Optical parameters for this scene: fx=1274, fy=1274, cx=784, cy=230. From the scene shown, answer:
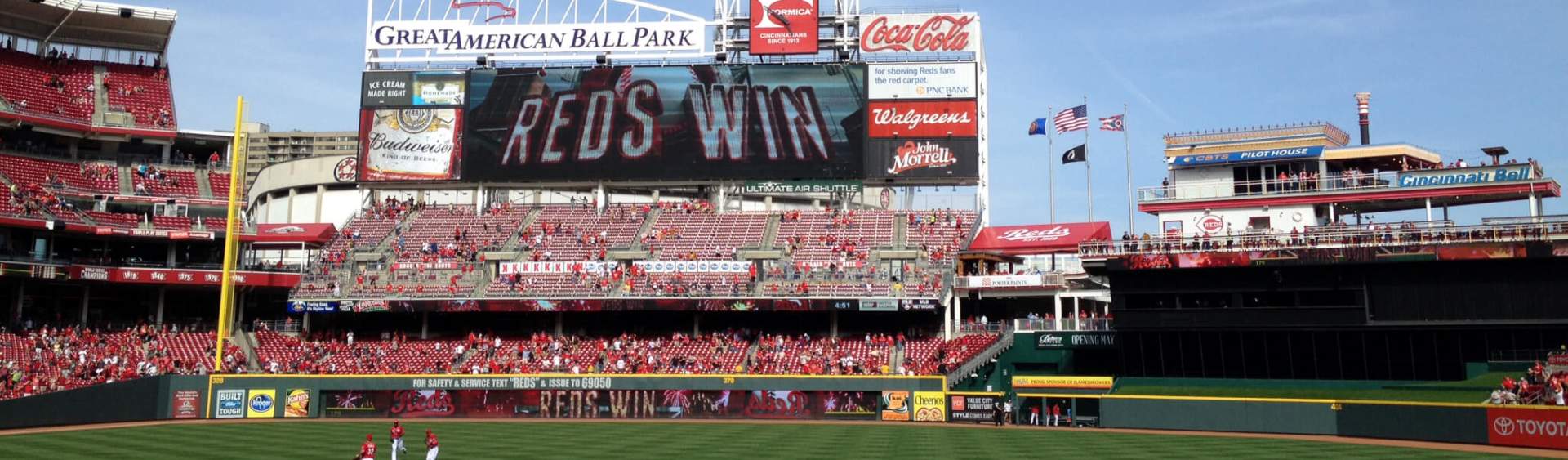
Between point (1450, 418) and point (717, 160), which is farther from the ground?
point (717, 160)

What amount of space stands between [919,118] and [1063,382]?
15.4m

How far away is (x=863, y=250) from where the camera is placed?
177 feet

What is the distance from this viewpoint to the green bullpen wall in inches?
1416

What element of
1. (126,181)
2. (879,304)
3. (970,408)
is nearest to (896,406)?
(970,408)

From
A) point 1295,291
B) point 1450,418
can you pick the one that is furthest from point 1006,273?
point 1450,418

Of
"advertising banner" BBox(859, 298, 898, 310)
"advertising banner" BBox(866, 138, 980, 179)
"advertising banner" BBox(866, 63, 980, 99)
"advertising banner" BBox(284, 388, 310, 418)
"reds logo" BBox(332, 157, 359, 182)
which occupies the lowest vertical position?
"advertising banner" BBox(284, 388, 310, 418)

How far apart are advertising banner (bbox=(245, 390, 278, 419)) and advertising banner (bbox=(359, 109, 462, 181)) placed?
1510 cm

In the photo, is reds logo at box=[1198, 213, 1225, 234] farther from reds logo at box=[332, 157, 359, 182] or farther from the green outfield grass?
reds logo at box=[332, 157, 359, 182]

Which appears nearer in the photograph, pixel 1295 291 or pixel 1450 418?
pixel 1450 418

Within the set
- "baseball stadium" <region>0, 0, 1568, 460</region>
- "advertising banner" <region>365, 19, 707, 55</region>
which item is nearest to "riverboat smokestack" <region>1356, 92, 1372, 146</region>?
"baseball stadium" <region>0, 0, 1568, 460</region>

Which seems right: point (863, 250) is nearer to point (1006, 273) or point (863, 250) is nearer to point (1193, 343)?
point (1006, 273)

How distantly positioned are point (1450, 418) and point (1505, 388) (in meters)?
2.00

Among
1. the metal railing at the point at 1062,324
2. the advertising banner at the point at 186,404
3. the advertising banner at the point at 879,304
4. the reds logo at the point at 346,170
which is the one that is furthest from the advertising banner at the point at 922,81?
the advertising banner at the point at 186,404

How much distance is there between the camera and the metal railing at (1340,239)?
121 ft
